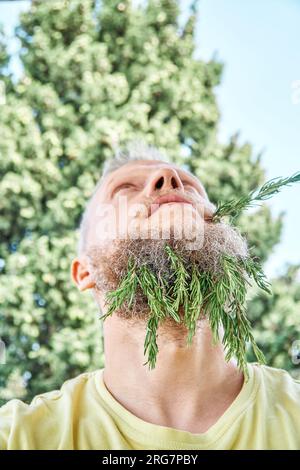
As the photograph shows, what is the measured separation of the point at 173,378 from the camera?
1.41 m

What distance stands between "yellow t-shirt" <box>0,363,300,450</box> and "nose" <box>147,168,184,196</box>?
69 centimetres

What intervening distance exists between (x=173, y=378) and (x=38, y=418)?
1.35 ft

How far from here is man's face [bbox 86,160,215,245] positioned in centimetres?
141

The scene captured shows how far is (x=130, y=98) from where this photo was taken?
5.81 meters

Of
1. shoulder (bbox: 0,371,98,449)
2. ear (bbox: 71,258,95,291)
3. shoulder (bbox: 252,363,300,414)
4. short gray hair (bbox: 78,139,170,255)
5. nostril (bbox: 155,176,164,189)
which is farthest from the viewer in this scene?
short gray hair (bbox: 78,139,170,255)

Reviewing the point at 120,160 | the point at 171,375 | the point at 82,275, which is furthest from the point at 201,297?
the point at 120,160

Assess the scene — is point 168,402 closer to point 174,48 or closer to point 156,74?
point 156,74

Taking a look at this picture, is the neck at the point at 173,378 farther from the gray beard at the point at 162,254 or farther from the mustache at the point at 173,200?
the mustache at the point at 173,200

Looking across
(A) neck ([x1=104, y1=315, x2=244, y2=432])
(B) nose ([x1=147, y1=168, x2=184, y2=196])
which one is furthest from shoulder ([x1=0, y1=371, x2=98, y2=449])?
(B) nose ([x1=147, y1=168, x2=184, y2=196])

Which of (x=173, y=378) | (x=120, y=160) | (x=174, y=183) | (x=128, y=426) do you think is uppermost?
(x=120, y=160)

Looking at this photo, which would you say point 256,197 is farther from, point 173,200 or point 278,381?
point 278,381

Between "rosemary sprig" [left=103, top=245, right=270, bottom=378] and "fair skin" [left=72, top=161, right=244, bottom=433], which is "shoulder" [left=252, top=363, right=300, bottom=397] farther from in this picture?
"rosemary sprig" [left=103, top=245, right=270, bottom=378]
